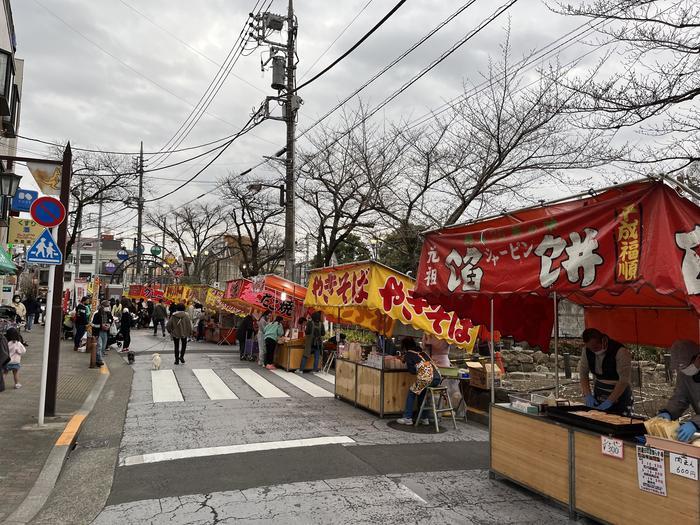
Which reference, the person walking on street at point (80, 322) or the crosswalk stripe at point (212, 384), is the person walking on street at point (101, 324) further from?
the crosswalk stripe at point (212, 384)

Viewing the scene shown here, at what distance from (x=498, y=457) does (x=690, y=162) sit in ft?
18.1

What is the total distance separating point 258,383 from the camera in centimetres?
1284

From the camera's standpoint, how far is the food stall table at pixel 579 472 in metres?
4.07

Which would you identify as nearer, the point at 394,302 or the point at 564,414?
the point at 564,414

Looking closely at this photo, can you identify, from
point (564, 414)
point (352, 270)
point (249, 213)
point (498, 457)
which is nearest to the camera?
point (564, 414)

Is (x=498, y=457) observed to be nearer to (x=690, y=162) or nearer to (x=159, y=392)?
(x=690, y=162)

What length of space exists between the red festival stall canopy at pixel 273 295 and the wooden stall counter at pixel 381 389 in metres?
6.23

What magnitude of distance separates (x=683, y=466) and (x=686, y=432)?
27 centimetres

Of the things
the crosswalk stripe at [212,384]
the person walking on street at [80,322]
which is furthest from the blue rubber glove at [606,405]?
the person walking on street at [80,322]

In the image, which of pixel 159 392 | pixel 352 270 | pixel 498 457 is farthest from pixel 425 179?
pixel 498 457

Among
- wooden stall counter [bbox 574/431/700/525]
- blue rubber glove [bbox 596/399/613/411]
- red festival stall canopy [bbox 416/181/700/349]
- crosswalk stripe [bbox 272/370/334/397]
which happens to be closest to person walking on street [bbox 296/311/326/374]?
crosswalk stripe [bbox 272/370/334/397]

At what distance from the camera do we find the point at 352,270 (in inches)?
405

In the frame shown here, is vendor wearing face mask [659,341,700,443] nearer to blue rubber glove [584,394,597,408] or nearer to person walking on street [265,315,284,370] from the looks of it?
blue rubber glove [584,394,597,408]

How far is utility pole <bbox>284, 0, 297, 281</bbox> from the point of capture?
17.5m
